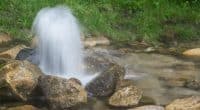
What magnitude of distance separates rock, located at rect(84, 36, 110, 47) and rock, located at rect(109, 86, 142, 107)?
4482 millimetres

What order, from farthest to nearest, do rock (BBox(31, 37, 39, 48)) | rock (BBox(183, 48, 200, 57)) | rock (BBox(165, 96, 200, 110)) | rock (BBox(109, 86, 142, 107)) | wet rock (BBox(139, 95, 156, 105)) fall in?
rock (BBox(183, 48, 200, 57))
rock (BBox(31, 37, 39, 48))
wet rock (BBox(139, 95, 156, 105))
rock (BBox(109, 86, 142, 107))
rock (BBox(165, 96, 200, 110))

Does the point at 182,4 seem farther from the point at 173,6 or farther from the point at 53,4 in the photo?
the point at 53,4

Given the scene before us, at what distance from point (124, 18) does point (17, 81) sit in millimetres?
7096

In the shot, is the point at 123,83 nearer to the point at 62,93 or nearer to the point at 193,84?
the point at 193,84

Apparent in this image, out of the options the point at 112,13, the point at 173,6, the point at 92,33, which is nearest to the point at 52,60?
the point at 92,33

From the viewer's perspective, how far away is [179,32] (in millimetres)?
14719

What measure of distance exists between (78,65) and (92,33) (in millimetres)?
4001

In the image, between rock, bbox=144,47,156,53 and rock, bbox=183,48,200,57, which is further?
rock, bbox=144,47,156,53

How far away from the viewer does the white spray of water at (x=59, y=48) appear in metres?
10.4

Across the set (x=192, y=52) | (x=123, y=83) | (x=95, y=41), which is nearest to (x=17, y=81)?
(x=123, y=83)

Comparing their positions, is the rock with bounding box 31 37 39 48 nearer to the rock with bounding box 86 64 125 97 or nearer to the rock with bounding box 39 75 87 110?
the rock with bounding box 86 64 125 97

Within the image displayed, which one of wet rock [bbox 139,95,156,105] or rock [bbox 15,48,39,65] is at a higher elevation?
rock [bbox 15,48,39,65]

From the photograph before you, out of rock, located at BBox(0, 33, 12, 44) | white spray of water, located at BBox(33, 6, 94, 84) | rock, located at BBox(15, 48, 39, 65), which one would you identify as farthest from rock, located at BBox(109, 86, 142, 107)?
rock, located at BBox(0, 33, 12, 44)

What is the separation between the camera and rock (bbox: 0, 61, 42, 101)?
8.79 meters
